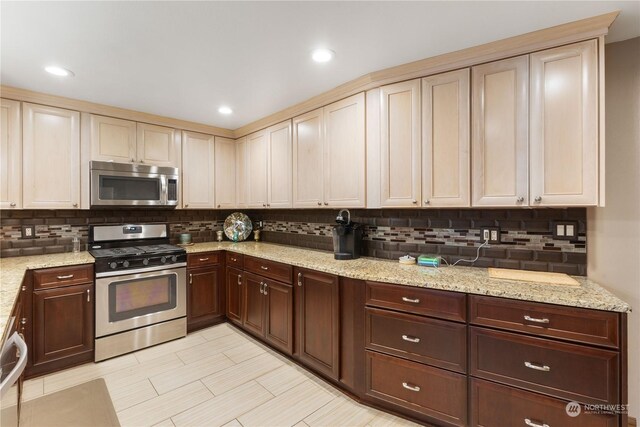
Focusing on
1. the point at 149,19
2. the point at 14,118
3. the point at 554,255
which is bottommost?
the point at 554,255

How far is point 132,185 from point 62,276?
1045mm

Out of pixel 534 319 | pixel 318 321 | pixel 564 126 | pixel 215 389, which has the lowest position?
pixel 215 389

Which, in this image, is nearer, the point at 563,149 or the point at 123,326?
the point at 563,149

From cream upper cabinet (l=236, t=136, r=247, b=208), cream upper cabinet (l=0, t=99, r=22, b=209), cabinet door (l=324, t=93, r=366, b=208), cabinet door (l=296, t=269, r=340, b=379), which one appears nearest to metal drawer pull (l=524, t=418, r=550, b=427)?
cabinet door (l=296, t=269, r=340, b=379)

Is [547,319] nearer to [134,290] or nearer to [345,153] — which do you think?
[345,153]

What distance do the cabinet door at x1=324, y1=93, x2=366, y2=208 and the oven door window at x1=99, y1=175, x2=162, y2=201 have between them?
6.36ft

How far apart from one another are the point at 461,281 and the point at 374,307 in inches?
22.2

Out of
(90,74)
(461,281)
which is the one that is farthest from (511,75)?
(90,74)

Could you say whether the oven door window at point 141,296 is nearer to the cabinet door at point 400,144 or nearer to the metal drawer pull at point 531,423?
the cabinet door at point 400,144

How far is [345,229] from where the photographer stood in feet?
7.89

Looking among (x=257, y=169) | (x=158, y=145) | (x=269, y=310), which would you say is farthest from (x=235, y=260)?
(x=158, y=145)

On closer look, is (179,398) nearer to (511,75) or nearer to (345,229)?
(345,229)

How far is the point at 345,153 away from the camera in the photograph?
243 cm

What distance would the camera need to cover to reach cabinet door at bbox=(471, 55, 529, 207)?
5.61 feet
